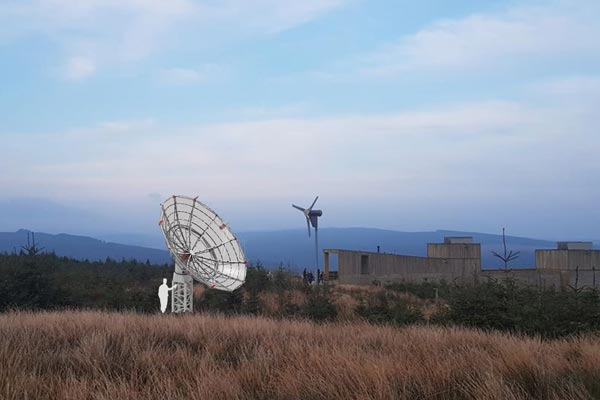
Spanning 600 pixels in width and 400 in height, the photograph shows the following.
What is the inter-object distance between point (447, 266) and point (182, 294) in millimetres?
29474

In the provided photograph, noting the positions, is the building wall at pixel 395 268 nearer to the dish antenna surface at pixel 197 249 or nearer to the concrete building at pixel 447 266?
the concrete building at pixel 447 266

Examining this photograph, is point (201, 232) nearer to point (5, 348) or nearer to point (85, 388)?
point (5, 348)

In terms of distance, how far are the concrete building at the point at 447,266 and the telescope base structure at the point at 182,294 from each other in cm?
2440

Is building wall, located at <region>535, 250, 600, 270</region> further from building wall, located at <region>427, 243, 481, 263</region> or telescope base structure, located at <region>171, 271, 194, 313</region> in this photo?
telescope base structure, located at <region>171, 271, 194, 313</region>

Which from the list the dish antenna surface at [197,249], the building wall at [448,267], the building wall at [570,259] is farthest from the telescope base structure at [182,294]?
the building wall at [570,259]

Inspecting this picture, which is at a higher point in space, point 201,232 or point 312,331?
point 201,232

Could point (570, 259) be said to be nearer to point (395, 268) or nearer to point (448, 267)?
point (448, 267)

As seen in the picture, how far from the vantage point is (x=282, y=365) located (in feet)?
25.0

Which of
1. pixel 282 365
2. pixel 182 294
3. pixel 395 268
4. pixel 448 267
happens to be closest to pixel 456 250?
pixel 448 267

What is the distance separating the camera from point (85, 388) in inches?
246

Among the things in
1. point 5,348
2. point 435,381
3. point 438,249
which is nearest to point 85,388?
point 5,348

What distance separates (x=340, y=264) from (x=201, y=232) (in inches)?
919

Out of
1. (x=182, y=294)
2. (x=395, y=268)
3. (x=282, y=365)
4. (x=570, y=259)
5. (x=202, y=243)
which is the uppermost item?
(x=202, y=243)

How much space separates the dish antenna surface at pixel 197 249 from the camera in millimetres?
18219
